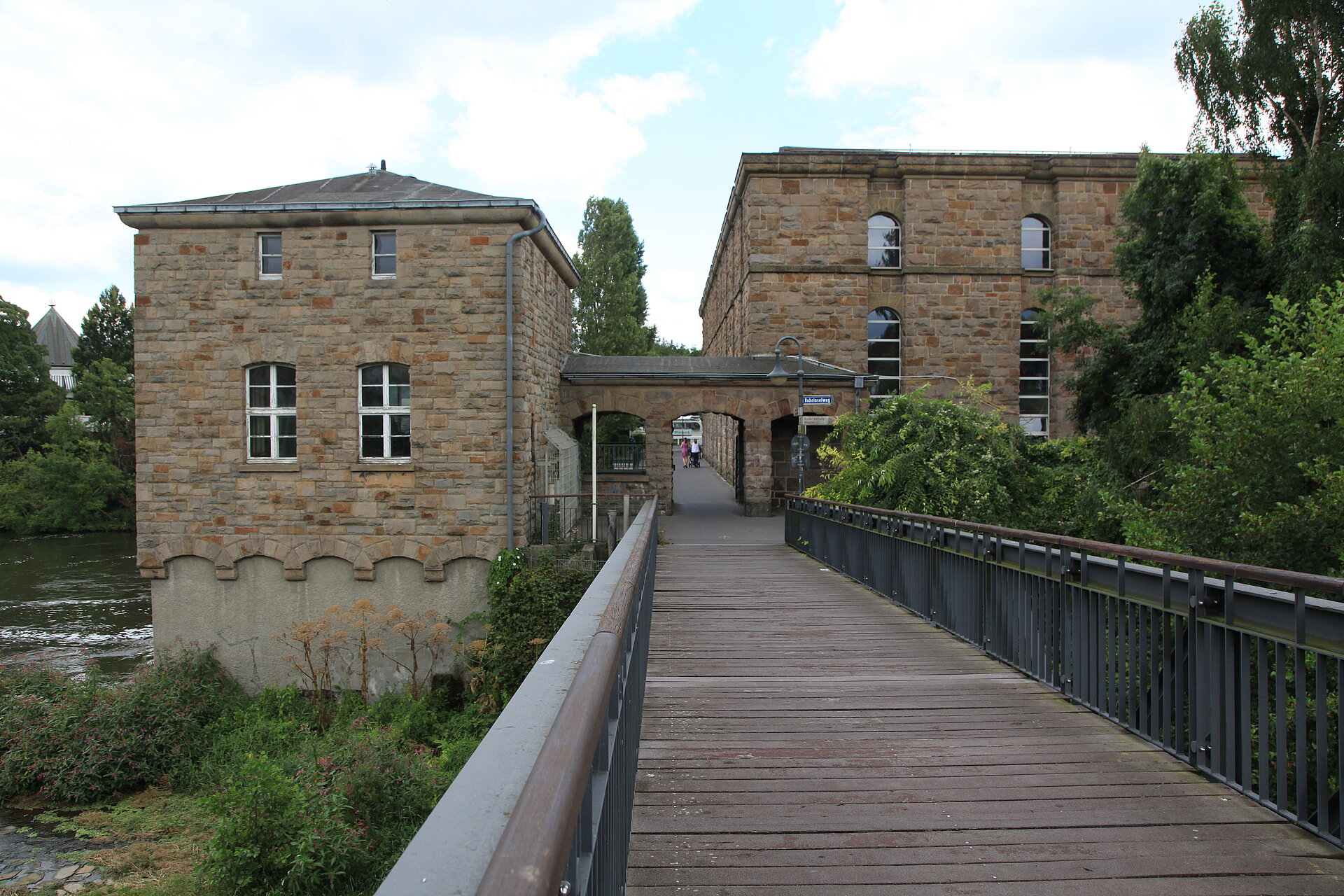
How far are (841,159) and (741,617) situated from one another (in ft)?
70.0

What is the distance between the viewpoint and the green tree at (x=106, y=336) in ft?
196

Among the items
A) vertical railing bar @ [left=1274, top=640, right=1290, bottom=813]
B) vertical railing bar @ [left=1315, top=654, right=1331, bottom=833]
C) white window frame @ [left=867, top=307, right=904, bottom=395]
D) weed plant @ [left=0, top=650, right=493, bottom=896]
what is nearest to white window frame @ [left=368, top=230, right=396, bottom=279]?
weed plant @ [left=0, top=650, right=493, bottom=896]

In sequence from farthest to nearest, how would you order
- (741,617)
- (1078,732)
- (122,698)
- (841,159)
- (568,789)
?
1. (841,159)
2. (122,698)
3. (741,617)
4. (1078,732)
5. (568,789)

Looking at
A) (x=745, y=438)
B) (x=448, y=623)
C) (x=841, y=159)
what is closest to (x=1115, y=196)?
(x=841, y=159)

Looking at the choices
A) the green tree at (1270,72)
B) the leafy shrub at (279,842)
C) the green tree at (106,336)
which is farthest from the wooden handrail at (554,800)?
the green tree at (106,336)

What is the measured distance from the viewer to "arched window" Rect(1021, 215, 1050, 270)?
88.4 feet

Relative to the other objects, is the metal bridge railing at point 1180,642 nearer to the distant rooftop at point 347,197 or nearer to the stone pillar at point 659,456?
the distant rooftop at point 347,197

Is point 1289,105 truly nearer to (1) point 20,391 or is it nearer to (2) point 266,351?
(2) point 266,351

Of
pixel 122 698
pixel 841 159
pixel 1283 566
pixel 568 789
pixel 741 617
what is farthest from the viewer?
pixel 841 159

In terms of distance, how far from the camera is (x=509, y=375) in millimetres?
14891

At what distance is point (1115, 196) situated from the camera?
26641 millimetres

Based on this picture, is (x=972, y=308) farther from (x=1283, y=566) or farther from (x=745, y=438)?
(x=1283, y=566)

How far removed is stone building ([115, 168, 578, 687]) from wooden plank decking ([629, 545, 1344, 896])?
10.1m

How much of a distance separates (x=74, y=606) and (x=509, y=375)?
72.1 feet
